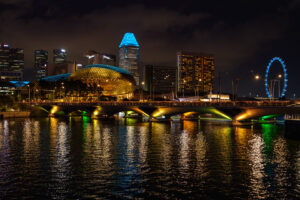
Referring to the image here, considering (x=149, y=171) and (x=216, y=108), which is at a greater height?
(x=216, y=108)

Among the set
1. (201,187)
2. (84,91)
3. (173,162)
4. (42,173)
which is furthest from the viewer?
(84,91)

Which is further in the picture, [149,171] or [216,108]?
[216,108]

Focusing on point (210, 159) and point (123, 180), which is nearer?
point (123, 180)

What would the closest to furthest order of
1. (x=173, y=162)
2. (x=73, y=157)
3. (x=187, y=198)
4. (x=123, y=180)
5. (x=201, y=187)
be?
1. (x=187, y=198)
2. (x=201, y=187)
3. (x=123, y=180)
4. (x=173, y=162)
5. (x=73, y=157)

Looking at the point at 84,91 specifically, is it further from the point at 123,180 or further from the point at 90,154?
the point at 123,180

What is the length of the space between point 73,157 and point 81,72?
170 metres

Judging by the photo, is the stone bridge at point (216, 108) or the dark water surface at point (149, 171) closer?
the dark water surface at point (149, 171)

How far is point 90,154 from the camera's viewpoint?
A: 119 feet

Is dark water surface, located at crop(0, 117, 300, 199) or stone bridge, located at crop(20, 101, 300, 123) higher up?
stone bridge, located at crop(20, 101, 300, 123)

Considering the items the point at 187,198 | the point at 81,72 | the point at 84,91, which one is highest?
the point at 81,72

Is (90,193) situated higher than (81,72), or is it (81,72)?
(81,72)

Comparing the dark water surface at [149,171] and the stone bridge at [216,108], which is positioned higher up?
the stone bridge at [216,108]

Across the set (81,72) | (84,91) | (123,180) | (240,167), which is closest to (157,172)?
(123,180)

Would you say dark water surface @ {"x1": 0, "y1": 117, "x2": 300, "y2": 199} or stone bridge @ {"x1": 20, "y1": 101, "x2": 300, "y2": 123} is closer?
dark water surface @ {"x1": 0, "y1": 117, "x2": 300, "y2": 199}
